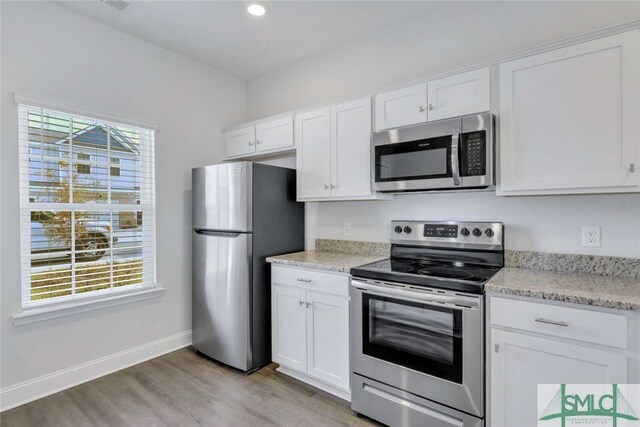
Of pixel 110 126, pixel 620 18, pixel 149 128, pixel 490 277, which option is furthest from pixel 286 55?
pixel 490 277

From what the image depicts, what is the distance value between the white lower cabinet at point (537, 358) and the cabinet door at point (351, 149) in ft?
4.08

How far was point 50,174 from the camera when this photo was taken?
2377 mm

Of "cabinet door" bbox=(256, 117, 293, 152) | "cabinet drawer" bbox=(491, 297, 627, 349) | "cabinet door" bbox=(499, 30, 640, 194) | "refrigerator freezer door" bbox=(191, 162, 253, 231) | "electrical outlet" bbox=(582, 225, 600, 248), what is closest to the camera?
"cabinet drawer" bbox=(491, 297, 627, 349)

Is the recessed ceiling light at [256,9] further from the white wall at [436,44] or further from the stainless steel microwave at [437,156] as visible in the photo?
the stainless steel microwave at [437,156]

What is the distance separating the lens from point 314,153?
2742 mm

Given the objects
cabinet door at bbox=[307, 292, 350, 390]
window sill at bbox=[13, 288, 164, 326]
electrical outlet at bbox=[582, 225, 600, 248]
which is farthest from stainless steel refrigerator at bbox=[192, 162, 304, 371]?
electrical outlet at bbox=[582, 225, 600, 248]

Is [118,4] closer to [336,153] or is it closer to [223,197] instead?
[223,197]

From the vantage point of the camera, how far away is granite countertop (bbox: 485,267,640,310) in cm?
138

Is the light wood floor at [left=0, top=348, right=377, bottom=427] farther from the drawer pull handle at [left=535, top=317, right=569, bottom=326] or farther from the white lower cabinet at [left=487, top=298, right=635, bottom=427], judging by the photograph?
the drawer pull handle at [left=535, top=317, right=569, bottom=326]

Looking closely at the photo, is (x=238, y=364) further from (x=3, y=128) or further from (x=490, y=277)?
(x=3, y=128)

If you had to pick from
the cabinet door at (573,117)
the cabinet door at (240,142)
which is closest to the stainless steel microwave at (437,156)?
the cabinet door at (573,117)

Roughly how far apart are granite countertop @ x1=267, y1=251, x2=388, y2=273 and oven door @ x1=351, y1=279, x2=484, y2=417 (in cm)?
19

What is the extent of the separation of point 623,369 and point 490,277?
0.63 meters

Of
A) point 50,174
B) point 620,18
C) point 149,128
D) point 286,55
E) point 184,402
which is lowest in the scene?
point 184,402
